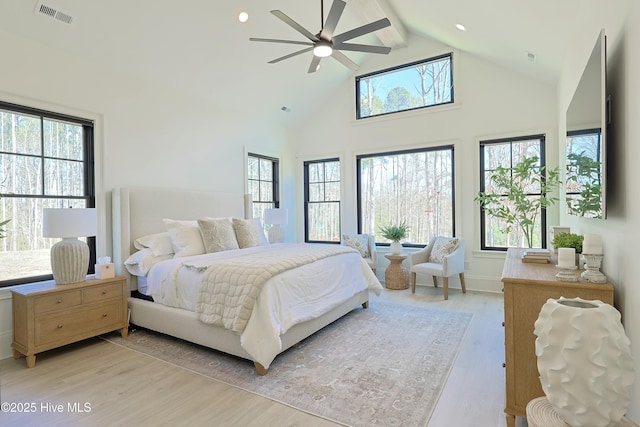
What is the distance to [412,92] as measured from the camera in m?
5.76

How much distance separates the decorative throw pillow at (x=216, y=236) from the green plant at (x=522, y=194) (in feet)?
11.3

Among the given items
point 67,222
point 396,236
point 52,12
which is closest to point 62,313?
point 67,222

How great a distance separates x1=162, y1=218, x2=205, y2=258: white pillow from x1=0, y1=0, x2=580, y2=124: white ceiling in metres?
1.91

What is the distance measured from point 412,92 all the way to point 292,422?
530 cm

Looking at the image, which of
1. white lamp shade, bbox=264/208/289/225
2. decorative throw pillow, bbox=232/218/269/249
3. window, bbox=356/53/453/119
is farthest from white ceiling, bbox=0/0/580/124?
decorative throw pillow, bbox=232/218/269/249

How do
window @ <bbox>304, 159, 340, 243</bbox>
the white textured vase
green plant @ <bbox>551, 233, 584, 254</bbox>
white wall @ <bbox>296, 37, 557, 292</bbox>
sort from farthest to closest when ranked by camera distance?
window @ <bbox>304, 159, 340, 243</bbox>, white wall @ <bbox>296, 37, 557, 292</bbox>, green plant @ <bbox>551, 233, 584, 254</bbox>, the white textured vase

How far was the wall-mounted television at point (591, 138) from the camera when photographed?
5.71ft

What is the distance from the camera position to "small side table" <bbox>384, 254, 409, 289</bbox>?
210 inches

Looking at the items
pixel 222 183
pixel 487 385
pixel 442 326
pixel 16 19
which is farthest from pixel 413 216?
pixel 16 19

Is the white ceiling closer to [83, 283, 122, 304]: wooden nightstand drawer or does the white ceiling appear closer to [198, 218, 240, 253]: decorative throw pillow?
[198, 218, 240, 253]: decorative throw pillow

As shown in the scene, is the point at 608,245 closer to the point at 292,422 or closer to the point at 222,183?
the point at 292,422

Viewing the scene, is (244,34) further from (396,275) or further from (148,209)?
(396,275)

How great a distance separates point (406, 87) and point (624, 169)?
4.67 metres

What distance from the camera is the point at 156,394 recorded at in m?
2.36
